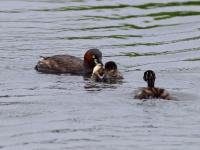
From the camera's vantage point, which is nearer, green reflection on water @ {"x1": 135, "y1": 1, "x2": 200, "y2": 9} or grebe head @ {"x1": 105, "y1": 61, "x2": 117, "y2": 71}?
grebe head @ {"x1": 105, "y1": 61, "x2": 117, "y2": 71}

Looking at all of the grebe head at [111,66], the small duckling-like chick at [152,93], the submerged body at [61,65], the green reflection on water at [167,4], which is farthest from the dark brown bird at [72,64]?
the green reflection on water at [167,4]

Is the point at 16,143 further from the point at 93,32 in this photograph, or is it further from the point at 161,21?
the point at 161,21

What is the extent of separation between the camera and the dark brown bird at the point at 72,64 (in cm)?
2311

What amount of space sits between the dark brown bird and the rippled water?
0.33 meters

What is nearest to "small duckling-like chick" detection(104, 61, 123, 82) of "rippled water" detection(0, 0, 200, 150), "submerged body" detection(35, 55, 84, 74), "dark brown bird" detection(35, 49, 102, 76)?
"rippled water" detection(0, 0, 200, 150)

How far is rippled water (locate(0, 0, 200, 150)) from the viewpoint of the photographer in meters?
16.8

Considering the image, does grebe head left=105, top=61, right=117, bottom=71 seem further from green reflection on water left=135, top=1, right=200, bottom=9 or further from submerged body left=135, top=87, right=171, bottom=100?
green reflection on water left=135, top=1, right=200, bottom=9

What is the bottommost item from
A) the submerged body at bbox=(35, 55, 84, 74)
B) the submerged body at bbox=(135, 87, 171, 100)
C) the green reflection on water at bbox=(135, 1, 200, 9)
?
the submerged body at bbox=(135, 87, 171, 100)

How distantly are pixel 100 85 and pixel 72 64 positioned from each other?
194cm

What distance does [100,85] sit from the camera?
21328 millimetres

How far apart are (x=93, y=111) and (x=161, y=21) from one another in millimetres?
11023

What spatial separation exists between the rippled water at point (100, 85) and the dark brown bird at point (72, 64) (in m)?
0.33

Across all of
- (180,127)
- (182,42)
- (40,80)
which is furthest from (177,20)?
(180,127)

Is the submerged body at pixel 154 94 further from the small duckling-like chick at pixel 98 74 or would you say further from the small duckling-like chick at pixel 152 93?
the small duckling-like chick at pixel 98 74
